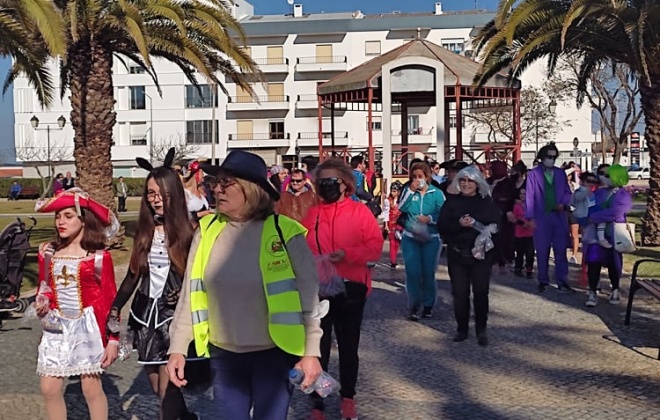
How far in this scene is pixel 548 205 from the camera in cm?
1023

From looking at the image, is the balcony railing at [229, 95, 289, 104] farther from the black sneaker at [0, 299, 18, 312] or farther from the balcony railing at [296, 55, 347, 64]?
the black sneaker at [0, 299, 18, 312]

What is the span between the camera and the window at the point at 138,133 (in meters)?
66.1

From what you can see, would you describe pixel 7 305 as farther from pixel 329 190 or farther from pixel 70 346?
pixel 329 190

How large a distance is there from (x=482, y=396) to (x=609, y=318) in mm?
3416

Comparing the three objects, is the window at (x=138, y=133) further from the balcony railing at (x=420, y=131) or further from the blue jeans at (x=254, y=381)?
the blue jeans at (x=254, y=381)

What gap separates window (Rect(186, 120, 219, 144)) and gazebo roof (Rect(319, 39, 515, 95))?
41.0 meters

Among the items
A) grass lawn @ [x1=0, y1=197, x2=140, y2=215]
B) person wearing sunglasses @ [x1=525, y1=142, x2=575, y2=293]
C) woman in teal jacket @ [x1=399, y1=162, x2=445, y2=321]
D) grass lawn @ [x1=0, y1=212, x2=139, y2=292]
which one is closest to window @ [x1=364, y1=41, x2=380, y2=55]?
grass lawn @ [x1=0, y1=197, x2=140, y2=215]

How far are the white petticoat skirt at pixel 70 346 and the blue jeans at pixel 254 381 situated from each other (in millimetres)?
1237

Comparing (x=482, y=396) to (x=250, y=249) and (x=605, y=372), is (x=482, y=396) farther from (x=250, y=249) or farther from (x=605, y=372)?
(x=250, y=249)

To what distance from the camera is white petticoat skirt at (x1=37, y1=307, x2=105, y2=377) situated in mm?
4434

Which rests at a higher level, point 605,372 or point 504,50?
point 504,50

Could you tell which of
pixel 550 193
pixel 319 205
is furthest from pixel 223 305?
pixel 550 193

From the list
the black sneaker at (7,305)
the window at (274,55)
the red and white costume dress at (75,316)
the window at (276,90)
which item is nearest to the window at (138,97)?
the window at (276,90)

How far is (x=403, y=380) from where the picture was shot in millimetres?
6402
